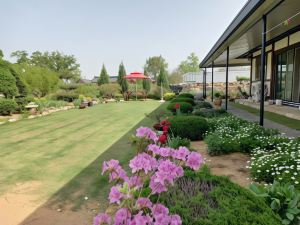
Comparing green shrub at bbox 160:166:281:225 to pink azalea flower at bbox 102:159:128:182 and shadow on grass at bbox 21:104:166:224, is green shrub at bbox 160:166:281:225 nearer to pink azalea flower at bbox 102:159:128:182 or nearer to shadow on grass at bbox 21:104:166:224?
pink azalea flower at bbox 102:159:128:182

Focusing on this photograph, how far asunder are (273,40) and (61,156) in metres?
11.4

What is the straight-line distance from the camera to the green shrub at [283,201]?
7.37 ft

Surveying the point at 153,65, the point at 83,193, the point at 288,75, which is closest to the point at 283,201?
the point at 83,193

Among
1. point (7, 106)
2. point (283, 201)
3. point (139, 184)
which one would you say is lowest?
point (283, 201)

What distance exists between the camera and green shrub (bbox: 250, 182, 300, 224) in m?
2.25

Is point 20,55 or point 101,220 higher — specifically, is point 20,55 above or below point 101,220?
above

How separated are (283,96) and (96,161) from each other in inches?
387

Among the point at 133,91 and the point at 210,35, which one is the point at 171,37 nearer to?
the point at 210,35

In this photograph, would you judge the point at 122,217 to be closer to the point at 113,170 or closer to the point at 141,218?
the point at 141,218

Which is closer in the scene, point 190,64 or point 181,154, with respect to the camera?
point 181,154

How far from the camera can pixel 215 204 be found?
2268mm

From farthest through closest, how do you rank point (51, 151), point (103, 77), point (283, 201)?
point (103, 77) < point (51, 151) < point (283, 201)

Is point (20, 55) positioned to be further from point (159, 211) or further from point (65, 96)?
point (159, 211)

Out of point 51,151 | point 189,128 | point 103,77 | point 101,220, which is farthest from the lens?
point 103,77
